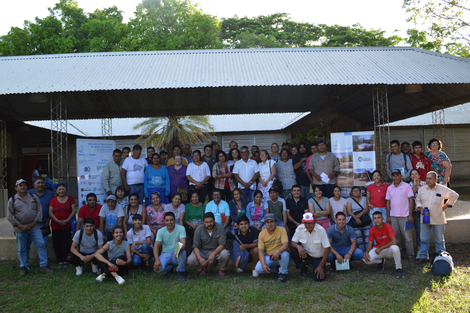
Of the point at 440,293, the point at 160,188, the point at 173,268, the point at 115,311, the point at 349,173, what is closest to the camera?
the point at 115,311

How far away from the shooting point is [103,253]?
6145mm

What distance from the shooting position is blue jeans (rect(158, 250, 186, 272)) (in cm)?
604

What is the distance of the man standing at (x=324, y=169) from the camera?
756 cm

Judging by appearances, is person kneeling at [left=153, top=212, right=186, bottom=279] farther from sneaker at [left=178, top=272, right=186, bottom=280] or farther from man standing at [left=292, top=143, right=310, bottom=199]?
man standing at [left=292, top=143, right=310, bottom=199]

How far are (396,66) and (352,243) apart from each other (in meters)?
5.53

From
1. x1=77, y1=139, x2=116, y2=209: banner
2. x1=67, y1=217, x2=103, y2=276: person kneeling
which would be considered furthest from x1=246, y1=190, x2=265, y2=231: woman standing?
x1=77, y1=139, x2=116, y2=209: banner

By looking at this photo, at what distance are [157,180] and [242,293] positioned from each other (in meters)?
3.34

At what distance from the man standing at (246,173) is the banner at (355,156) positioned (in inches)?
84.6

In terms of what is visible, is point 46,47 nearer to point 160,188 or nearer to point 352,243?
point 160,188

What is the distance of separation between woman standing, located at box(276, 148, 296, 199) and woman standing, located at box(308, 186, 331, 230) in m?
0.81

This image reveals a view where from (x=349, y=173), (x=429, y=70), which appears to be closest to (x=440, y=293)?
(x=349, y=173)

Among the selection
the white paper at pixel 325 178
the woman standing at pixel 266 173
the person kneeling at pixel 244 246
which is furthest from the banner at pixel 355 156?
the person kneeling at pixel 244 246

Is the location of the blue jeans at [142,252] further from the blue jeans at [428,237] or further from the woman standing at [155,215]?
the blue jeans at [428,237]

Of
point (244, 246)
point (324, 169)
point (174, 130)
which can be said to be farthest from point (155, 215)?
point (174, 130)
